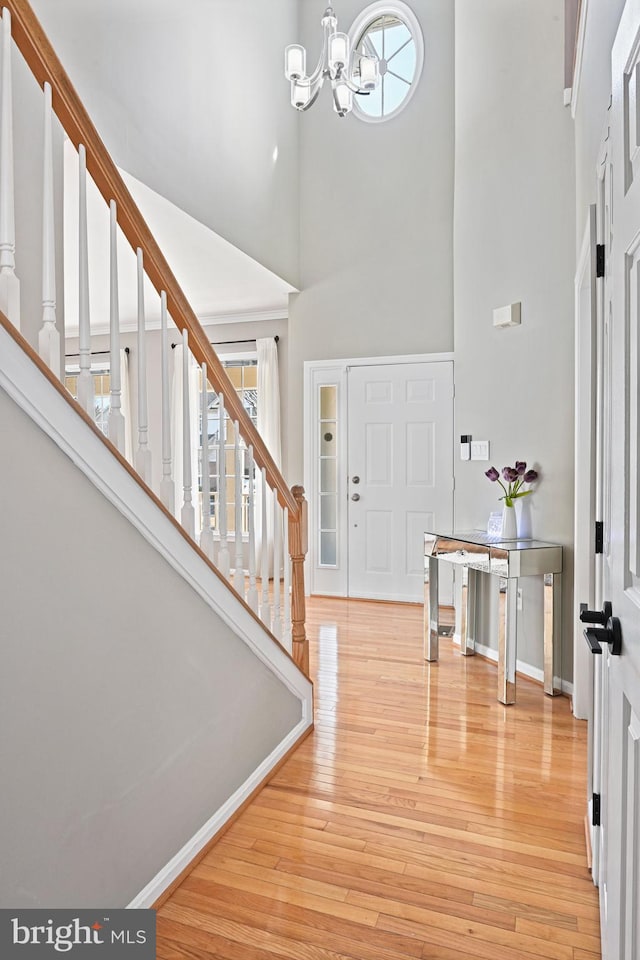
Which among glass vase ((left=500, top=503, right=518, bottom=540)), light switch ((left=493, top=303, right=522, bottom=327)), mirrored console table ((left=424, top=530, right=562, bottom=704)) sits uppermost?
light switch ((left=493, top=303, right=522, bottom=327))

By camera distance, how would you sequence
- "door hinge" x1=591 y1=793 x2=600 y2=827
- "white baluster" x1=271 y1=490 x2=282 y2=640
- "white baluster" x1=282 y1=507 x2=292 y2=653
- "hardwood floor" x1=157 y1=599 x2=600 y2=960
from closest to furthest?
"hardwood floor" x1=157 y1=599 x2=600 y2=960 < "door hinge" x1=591 y1=793 x2=600 y2=827 < "white baluster" x1=271 y1=490 x2=282 y2=640 < "white baluster" x1=282 y1=507 x2=292 y2=653

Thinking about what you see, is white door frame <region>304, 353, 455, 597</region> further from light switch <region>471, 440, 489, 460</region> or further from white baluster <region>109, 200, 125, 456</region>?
white baluster <region>109, 200, 125, 456</region>

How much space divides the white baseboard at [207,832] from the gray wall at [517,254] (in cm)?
178

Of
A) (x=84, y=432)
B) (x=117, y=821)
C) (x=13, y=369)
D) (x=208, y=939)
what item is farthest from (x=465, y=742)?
(x=13, y=369)

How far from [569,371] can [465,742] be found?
1981 mm

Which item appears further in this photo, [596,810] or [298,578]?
[298,578]

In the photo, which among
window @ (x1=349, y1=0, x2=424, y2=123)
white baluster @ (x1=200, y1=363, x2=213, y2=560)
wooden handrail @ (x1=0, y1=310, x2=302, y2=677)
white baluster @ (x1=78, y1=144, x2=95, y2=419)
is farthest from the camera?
window @ (x1=349, y1=0, x2=424, y2=123)

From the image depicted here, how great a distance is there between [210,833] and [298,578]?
43.3 inches

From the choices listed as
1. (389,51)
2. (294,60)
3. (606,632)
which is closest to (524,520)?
(606,632)

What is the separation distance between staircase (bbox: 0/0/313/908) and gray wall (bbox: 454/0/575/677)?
207 centimetres

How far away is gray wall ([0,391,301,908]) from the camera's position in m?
1.34

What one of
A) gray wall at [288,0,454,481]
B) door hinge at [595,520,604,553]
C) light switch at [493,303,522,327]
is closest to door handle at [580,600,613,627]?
door hinge at [595,520,604,553]

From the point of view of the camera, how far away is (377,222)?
213 inches

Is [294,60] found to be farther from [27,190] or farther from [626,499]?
[626,499]
